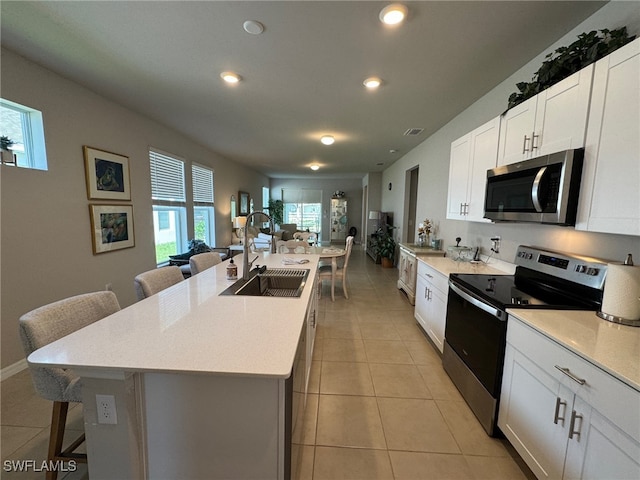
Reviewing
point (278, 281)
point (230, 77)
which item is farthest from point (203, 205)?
point (278, 281)

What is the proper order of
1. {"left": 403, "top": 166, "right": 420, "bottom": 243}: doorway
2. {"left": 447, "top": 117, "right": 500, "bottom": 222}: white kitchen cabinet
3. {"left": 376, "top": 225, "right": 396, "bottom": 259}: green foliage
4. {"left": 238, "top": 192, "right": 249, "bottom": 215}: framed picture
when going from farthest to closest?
{"left": 238, "top": 192, "right": 249, "bottom": 215}: framed picture < {"left": 376, "top": 225, "right": 396, "bottom": 259}: green foliage < {"left": 403, "top": 166, "right": 420, "bottom": 243}: doorway < {"left": 447, "top": 117, "right": 500, "bottom": 222}: white kitchen cabinet

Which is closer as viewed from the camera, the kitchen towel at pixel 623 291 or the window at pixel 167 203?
the kitchen towel at pixel 623 291

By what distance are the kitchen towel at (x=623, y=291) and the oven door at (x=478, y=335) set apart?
0.46 m

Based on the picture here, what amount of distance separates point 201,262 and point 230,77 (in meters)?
1.80

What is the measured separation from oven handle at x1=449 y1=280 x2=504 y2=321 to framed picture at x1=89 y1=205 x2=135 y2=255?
3.67 m

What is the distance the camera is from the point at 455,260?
3.01m

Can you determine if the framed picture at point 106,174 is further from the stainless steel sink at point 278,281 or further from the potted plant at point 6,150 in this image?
the stainless steel sink at point 278,281

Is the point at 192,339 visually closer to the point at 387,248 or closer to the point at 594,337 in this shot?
the point at 594,337

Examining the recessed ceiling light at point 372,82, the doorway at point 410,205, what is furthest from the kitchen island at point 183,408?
the doorway at point 410,205

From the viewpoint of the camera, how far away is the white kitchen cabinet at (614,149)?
1166 millimetres

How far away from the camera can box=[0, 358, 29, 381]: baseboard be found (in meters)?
2.13

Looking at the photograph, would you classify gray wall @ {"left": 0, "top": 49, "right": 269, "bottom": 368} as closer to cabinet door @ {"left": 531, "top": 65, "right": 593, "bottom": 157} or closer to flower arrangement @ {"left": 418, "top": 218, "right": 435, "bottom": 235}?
cabinet door @ {"left": 531, "top": 65, "right": 593, "bottom": 157}

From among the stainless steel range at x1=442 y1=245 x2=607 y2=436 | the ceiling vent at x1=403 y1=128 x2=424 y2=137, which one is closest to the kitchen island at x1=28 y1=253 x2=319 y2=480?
the stainless steel range at x1=442 y1=245 x2=607 y2=436

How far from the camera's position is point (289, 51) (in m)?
2.05
